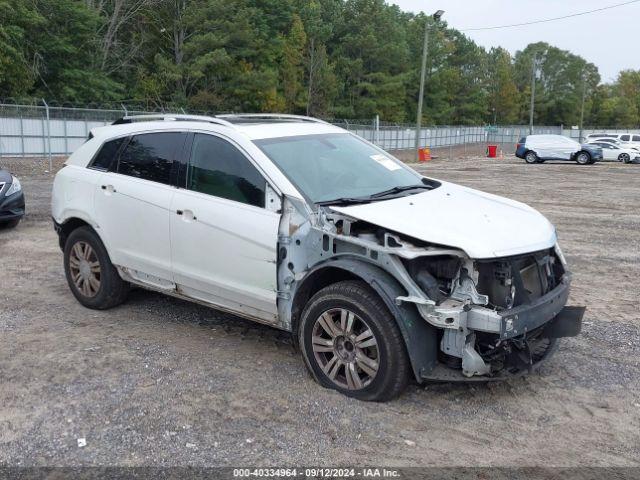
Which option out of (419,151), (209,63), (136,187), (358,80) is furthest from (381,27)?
(136,187)

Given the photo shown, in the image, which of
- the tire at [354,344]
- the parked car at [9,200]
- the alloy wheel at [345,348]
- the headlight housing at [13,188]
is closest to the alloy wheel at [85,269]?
the tire at [354,344]

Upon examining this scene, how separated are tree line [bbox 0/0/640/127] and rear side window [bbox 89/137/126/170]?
3247cm

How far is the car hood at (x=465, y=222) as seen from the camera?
3873 millimetres

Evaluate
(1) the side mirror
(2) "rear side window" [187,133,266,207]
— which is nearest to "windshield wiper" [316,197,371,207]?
(1) the side mirror

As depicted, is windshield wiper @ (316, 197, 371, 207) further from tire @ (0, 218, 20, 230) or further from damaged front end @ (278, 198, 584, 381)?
tire @ (0, 218, 20, 230)

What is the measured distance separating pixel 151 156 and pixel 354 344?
2.50m

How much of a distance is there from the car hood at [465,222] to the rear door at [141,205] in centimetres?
162

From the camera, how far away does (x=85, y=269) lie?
591cm

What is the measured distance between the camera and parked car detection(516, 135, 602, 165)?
33.9 meters

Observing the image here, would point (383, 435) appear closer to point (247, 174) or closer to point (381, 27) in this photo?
point (247, 174)

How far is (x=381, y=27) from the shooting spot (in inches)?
2771

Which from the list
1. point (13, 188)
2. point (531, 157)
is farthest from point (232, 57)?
point (13, 188)

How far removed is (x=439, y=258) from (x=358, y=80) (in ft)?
215

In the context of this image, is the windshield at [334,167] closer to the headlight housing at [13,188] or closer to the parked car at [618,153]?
the headlight housing at [13,188]
